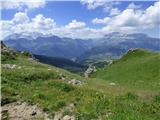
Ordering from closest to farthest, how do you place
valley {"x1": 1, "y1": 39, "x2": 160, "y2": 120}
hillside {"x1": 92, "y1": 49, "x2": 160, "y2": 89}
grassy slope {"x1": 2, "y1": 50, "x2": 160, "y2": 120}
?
grassy slope {"x1": 2, "y1": 50, "x2": 160, "y2": 120}, valley {"x1": 1, "y1": 39, "x2": 160, "y2": 120}, hillside {"x1": 92, "y1": 49, "x2": 160, "y2": 89}

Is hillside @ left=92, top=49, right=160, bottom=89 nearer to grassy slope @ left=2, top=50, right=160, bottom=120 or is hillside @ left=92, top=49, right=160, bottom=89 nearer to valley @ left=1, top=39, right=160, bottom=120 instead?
valley @ left=1, top=39, right=160, bottom=120

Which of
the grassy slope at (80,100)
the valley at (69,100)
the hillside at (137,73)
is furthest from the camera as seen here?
the hillside at (137,73)

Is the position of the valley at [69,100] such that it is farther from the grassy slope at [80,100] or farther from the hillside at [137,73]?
the hillside at [137,73]

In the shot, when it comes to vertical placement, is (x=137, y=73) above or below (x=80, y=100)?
below

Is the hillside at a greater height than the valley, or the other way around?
the valley

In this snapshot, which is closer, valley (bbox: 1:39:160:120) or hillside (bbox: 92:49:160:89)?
valley (bbox: 1:39:160:120)

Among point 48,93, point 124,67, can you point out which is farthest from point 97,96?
point 124,67

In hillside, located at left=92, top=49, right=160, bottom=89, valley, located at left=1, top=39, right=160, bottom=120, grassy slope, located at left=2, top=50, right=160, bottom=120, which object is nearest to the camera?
grassy slope, located at left=2, top=50, right=160, bottom=120

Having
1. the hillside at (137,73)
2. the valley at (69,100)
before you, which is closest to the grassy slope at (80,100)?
the valley at (69,100)

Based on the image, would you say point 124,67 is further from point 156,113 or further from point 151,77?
point 156,113

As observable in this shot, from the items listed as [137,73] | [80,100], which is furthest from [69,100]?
[137,73]

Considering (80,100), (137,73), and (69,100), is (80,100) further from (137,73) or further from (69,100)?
(137,73)

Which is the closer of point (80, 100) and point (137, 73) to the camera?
point (80, 100)

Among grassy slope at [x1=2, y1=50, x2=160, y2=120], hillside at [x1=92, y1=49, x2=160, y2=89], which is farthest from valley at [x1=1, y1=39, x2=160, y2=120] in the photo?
hillside at [x1=92, y1=49, x2=160, y2=89]
